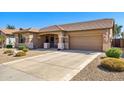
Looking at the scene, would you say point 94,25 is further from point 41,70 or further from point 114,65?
point 41,70

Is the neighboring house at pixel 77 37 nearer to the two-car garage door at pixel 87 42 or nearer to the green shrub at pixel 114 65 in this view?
the two-car garage door at pixel 87 42

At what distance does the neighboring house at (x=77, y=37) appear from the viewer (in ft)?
57.6

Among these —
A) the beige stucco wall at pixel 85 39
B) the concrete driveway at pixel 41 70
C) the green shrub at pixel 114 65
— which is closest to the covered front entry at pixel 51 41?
the beige stucco wall at pixel 85 39

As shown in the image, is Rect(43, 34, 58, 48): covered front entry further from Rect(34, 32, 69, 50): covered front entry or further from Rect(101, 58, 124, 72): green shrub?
Rect(101, 58, 124, 72): green shrub

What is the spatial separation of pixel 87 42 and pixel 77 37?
197cm

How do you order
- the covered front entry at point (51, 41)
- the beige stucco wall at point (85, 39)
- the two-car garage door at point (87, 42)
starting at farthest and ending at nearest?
the covered front entry at point (51, 41)
the two-car garage door at point (87, 42)
the beige stucco wall at point (85, 39)

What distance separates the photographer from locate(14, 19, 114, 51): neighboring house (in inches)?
691

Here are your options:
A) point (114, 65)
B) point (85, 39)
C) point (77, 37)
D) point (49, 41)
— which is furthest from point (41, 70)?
point (49, 41)

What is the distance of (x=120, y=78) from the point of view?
20.6 ft

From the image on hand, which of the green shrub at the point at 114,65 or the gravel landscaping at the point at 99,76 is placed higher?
the green shrub at the point at 114,65
